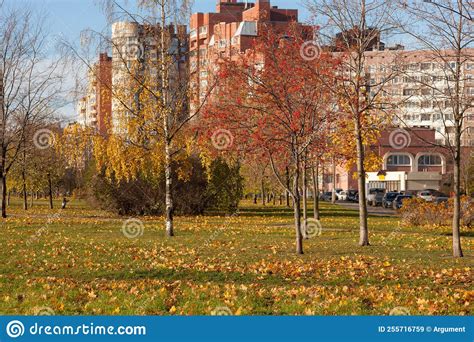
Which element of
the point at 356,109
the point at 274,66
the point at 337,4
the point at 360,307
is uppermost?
the point at 337,4

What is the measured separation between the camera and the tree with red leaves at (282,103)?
1798 centimetres

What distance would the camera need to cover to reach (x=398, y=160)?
306 ft

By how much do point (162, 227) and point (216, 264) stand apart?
13215mm

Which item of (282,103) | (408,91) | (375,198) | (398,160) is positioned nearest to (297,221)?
(282,103)

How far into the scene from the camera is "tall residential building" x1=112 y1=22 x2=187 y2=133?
2303 centimetres

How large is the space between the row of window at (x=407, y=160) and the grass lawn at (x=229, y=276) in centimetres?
7213

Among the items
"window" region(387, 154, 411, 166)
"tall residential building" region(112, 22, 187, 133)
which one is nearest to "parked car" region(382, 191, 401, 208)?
"window" region(387, 154, 411, 166)

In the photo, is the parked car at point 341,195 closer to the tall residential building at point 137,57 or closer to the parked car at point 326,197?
the parked car at point 326,197

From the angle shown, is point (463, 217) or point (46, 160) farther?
point (46, 160)

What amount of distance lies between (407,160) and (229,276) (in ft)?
276

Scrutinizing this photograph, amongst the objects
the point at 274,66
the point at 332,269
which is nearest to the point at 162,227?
the point at 274,66

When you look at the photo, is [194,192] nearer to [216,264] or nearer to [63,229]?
[63,229]

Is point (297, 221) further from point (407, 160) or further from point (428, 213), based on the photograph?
point (407, 160)

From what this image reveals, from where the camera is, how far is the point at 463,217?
95.1 feet
